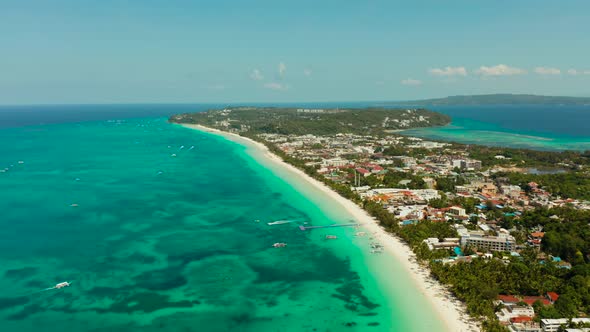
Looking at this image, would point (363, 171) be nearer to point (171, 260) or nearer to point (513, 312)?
point (171, 260)

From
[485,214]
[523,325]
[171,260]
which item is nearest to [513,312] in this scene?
[523,325]

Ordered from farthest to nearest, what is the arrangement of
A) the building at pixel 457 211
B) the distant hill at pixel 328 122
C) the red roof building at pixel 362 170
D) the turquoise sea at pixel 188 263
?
the distant hill at pixel 328 122 < the red roof building at pixel 362 170 < the building at pixel 457 211 < the turquoise sea at pixel 188 263

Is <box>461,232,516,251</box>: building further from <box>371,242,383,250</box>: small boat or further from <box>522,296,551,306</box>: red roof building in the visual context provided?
<box>522,296,551,306</box>: red roof building

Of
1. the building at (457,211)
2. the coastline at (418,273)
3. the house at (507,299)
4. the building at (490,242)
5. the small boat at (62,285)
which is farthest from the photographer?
the building at (457,211)

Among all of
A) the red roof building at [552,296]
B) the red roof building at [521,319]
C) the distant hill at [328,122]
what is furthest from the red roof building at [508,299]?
the distant hill at [328,122]

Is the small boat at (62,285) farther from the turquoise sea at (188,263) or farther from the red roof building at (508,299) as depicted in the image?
the red roof building at (508,299)

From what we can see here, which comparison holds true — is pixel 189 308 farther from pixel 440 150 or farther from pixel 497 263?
pixel 440 150

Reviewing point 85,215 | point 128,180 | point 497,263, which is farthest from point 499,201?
point 128,180
